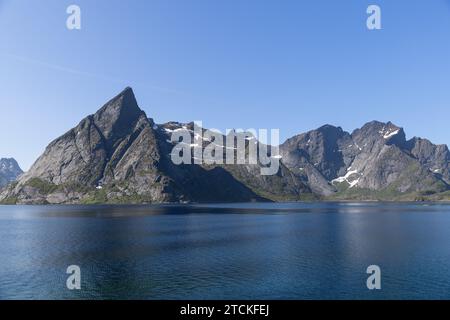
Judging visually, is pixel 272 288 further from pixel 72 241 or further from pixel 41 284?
pixel 72 241

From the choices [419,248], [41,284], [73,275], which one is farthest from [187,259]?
[419,248]

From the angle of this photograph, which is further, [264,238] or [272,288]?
[264,238]
